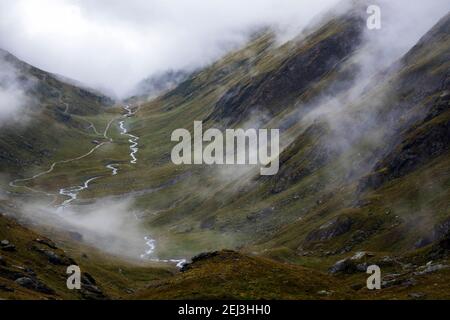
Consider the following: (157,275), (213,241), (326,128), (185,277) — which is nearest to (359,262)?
(185,277)

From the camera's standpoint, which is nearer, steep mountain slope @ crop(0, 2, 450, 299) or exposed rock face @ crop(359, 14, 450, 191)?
steep mountain slope @ crop(0, 2, 450, 299)

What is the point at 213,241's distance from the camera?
16350 centimetres

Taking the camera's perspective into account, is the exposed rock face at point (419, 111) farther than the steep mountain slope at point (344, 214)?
Yes

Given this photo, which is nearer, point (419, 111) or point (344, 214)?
point (344, 214)

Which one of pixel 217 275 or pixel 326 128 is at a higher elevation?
pixel 326 128

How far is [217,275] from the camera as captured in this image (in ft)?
213

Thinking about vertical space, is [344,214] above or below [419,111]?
below
